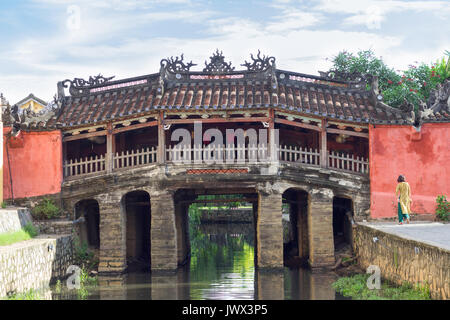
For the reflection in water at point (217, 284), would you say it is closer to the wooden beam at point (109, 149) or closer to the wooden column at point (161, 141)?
the wooden beam at point (109, 149)

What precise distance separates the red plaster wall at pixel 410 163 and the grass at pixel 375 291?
3.44m

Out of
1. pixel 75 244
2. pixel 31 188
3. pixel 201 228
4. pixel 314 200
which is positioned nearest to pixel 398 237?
pixel 314 200

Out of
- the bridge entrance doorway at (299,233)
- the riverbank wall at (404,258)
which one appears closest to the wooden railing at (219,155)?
the bridge entrance doorway at (299,233)

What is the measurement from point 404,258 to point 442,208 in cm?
616

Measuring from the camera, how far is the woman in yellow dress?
18625mm

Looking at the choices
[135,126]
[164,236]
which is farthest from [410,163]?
[135,126]

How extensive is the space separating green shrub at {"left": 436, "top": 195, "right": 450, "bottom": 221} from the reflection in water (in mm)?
3888

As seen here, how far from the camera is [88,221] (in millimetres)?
23016

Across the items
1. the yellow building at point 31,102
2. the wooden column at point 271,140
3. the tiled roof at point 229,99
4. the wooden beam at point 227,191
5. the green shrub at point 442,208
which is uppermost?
the yellow building at point 31,102

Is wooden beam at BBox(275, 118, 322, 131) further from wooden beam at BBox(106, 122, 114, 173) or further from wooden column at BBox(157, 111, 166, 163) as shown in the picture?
wooden beam at BBox(106, 122, 114, 173)

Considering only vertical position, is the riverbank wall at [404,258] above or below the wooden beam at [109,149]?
below

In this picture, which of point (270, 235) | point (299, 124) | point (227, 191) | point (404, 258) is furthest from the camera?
point (227, 191)

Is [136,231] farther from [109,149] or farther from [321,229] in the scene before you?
[321,229]

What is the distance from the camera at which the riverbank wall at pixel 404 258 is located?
12273 millimetres
